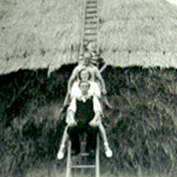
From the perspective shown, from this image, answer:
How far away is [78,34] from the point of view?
18.7ft

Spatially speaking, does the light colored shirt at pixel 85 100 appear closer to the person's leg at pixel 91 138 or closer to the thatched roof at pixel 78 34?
the person's leg at pixel 91 138

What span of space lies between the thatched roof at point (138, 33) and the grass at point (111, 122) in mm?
227

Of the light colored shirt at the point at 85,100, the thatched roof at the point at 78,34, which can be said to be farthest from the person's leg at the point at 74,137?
the thatched roof at the point at 78,34

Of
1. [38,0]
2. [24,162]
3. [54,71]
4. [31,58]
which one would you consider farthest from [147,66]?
[38,0]

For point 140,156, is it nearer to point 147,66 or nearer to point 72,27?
point 147,66

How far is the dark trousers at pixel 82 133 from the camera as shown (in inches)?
164

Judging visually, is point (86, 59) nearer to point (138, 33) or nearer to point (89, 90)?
point (89, 90)

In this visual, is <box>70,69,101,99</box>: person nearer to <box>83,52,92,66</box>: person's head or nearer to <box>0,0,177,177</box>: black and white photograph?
<box>83,52,92,66</box>: person's head

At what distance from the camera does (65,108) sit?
449 cm

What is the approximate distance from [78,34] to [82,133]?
2.08 meters

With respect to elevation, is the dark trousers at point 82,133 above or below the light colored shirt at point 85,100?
below

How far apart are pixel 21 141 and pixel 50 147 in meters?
0.51

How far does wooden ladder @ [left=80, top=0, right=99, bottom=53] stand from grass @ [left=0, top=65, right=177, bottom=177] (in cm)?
57

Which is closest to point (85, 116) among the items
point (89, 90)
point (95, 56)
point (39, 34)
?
point (89, 90)
